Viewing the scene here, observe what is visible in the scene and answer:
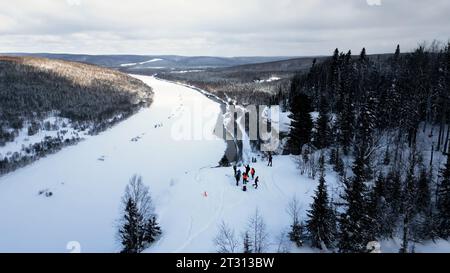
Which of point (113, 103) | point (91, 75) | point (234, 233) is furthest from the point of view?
point (91, 75)

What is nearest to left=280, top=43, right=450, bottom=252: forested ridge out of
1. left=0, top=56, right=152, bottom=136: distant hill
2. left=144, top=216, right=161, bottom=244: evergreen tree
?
left=144, top=216, right=161, bottom=244: evergreen tree

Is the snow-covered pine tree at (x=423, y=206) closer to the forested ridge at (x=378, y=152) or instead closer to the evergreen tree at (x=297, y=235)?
the forested ridge at (x=378, y=152)

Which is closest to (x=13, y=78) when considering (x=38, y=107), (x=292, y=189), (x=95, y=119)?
(x=38, y=107)

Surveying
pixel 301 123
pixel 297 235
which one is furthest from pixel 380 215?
pixel 301 123

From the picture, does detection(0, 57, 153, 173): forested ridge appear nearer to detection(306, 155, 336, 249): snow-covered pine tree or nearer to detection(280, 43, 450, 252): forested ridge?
detection(306, 155, 336, 249): snow-covered pine tree

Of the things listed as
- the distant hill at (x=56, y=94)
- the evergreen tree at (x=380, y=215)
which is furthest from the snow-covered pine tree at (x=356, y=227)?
the distant hill at (x=56, y=94)

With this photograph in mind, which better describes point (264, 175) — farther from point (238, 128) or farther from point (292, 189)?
point (238, 128)
